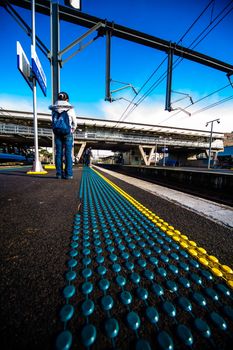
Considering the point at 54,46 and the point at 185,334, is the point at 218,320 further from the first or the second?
the point at 54,46

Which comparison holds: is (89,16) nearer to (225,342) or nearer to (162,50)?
(162,50)

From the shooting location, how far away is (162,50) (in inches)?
266

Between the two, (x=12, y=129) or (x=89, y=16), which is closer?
(x=89, y=16)

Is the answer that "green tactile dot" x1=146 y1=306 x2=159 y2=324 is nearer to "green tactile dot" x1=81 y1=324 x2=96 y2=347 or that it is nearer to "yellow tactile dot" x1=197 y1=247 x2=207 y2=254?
"green tactile dot" x1=81 y1=324 x2=96 y2=347

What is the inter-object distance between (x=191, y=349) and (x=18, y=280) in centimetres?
65

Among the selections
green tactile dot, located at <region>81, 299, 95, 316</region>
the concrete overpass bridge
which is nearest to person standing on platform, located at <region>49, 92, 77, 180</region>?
green tactile dot, located at <region>81, 299, 95, 316</region>

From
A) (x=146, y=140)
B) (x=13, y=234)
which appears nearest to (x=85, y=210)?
(x=13, y=234)

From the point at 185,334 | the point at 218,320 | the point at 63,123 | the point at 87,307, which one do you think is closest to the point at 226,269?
the point at 218,320

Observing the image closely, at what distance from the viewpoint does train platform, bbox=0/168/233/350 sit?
0.39 metres

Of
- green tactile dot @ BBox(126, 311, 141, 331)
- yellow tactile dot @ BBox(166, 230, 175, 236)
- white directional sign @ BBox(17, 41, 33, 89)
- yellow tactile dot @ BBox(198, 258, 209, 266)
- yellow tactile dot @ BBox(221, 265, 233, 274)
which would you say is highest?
white directional sign @ BBox(17, 41, 33, 89)

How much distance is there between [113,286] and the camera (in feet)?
1.83

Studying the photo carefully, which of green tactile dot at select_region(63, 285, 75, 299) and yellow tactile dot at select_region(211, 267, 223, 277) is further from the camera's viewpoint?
yellow tactile dot at select_region(211, 267, 223, 277)

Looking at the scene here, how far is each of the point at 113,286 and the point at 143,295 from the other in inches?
4.9

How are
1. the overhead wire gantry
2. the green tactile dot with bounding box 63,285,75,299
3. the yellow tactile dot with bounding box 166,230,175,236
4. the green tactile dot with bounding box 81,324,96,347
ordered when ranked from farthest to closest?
the overhead wire gantry
the yellow tactile dot with bounding box 166,230,175,236
the green tactile dot with bounding box 63,285,75,299
the green tactile dot with bounding box 81,324,96,347
